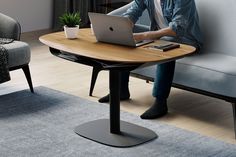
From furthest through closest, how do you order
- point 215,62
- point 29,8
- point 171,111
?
point 29,8 → point 171,111 → point 215,62

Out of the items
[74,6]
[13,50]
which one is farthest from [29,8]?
[13,50]

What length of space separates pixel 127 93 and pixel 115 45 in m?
0.94

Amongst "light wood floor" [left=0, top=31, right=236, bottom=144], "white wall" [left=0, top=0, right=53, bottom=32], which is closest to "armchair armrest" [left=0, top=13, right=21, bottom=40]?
"light wood floor" [left=0, top=31, right=236, bottom=144]

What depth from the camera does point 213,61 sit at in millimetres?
3207

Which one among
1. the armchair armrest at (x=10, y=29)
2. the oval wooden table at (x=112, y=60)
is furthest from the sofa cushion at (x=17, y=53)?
the oval wooden table at (x=112, y=60)

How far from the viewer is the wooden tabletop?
96.6 inches

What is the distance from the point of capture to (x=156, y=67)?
3299 mm

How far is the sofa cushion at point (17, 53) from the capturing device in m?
3.46

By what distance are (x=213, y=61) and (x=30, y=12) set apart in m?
2.95

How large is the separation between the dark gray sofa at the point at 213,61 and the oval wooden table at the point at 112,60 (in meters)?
0.38

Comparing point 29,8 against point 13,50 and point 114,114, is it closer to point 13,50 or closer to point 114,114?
point 13,50

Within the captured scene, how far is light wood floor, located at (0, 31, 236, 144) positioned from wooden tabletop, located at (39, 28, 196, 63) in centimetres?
65

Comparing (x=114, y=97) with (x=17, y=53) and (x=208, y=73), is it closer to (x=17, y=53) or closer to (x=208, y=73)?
(x=208, y=73)

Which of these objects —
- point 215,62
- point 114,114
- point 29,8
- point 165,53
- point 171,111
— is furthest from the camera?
point 29,8
